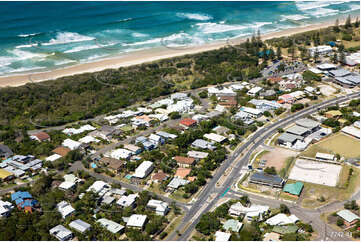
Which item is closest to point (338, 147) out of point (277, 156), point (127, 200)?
point (277, 156)

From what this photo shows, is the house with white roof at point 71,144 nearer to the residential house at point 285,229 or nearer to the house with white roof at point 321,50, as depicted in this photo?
the residential house at point 285,229

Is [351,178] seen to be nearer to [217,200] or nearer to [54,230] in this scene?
[217,200]

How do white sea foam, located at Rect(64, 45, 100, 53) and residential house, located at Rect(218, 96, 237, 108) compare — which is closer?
residential house, located at Rect(218, 96, 237, 108)

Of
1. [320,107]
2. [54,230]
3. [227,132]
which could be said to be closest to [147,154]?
[227,132]

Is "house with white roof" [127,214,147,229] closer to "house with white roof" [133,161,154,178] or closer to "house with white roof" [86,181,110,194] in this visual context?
"house with white roof" [86,181,110,194]

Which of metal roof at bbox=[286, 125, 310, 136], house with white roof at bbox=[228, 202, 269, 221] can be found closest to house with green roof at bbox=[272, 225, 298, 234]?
house with white roof at bbox=[228, 202, 269, 221]

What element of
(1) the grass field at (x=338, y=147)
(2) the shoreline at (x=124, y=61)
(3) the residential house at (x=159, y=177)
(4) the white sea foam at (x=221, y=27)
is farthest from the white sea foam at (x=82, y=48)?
(1) the grass field at (x=338, y=147)

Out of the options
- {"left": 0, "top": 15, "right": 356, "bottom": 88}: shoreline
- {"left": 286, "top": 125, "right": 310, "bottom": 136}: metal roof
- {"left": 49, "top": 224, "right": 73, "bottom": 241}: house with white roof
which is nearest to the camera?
{"left": 49, "top": 224, "right": 73, "bottom": 241}: house with white roof
